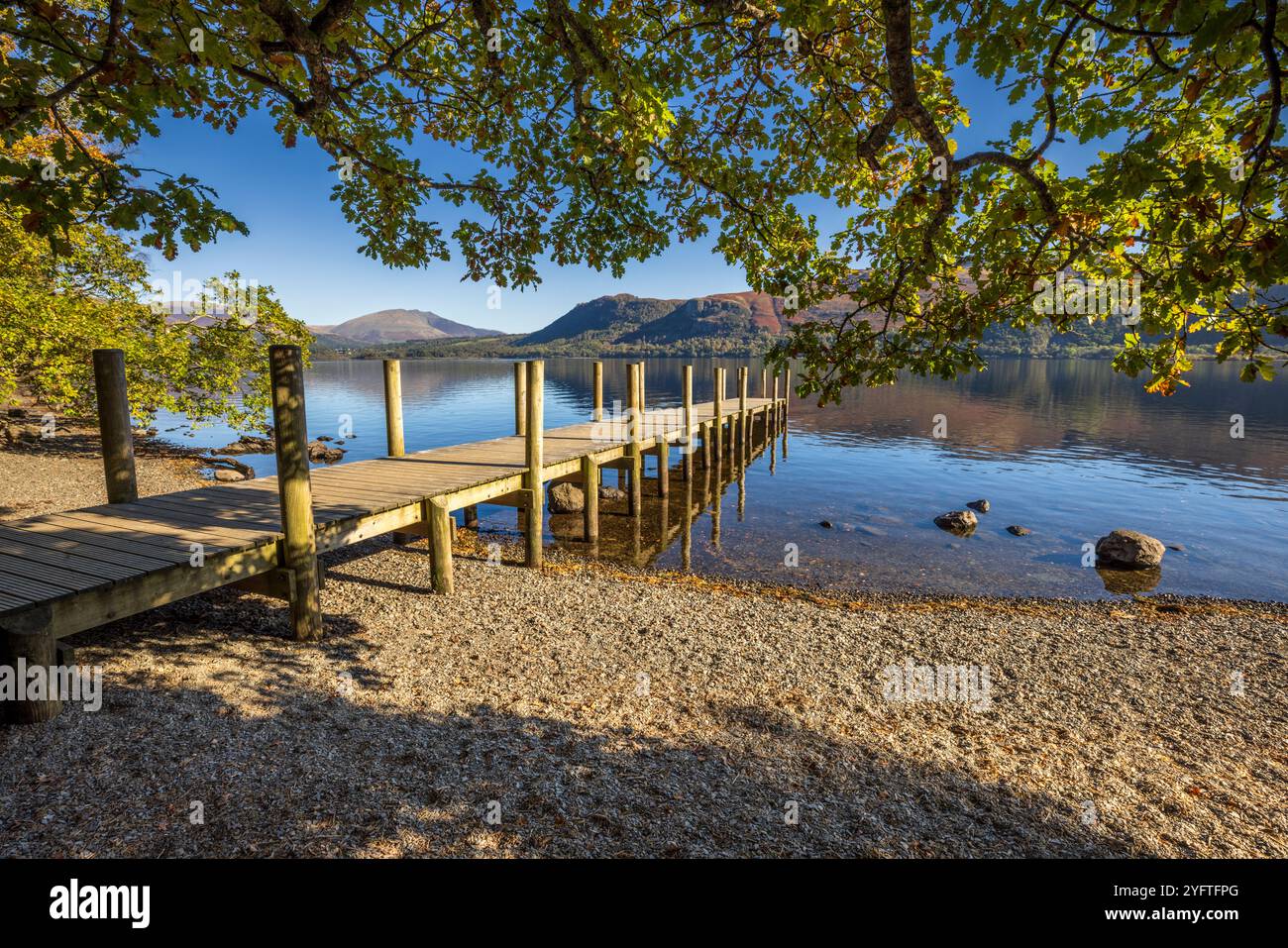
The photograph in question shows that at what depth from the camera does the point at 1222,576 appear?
46.6 ft

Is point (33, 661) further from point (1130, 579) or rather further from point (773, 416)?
point (773, 416)

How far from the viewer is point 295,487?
6.55 metres

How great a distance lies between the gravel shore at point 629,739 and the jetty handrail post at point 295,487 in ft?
1.39

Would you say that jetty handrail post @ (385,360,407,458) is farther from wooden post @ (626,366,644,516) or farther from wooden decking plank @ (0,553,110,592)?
wooden decking plank @ (0,553,110,592)

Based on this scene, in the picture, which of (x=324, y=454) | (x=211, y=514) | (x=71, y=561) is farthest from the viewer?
(x=324, y=454)

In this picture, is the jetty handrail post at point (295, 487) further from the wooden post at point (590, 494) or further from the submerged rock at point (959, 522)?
the submerged rock at point (959, 522)

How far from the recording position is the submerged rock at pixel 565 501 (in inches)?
711

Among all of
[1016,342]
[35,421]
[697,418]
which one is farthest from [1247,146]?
[1016,342]

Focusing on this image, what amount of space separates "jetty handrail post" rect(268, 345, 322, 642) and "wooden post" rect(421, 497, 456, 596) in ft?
6.77

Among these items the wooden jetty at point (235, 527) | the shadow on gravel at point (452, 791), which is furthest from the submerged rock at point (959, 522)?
the shadow on gravel at point (452, 791)

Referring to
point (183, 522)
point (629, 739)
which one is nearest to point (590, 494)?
point (183, 522)

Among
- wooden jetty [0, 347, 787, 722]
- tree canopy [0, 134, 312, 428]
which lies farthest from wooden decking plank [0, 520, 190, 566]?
tree canopy [0, 134, 312, 428]

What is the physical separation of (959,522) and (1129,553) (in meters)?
4.10
